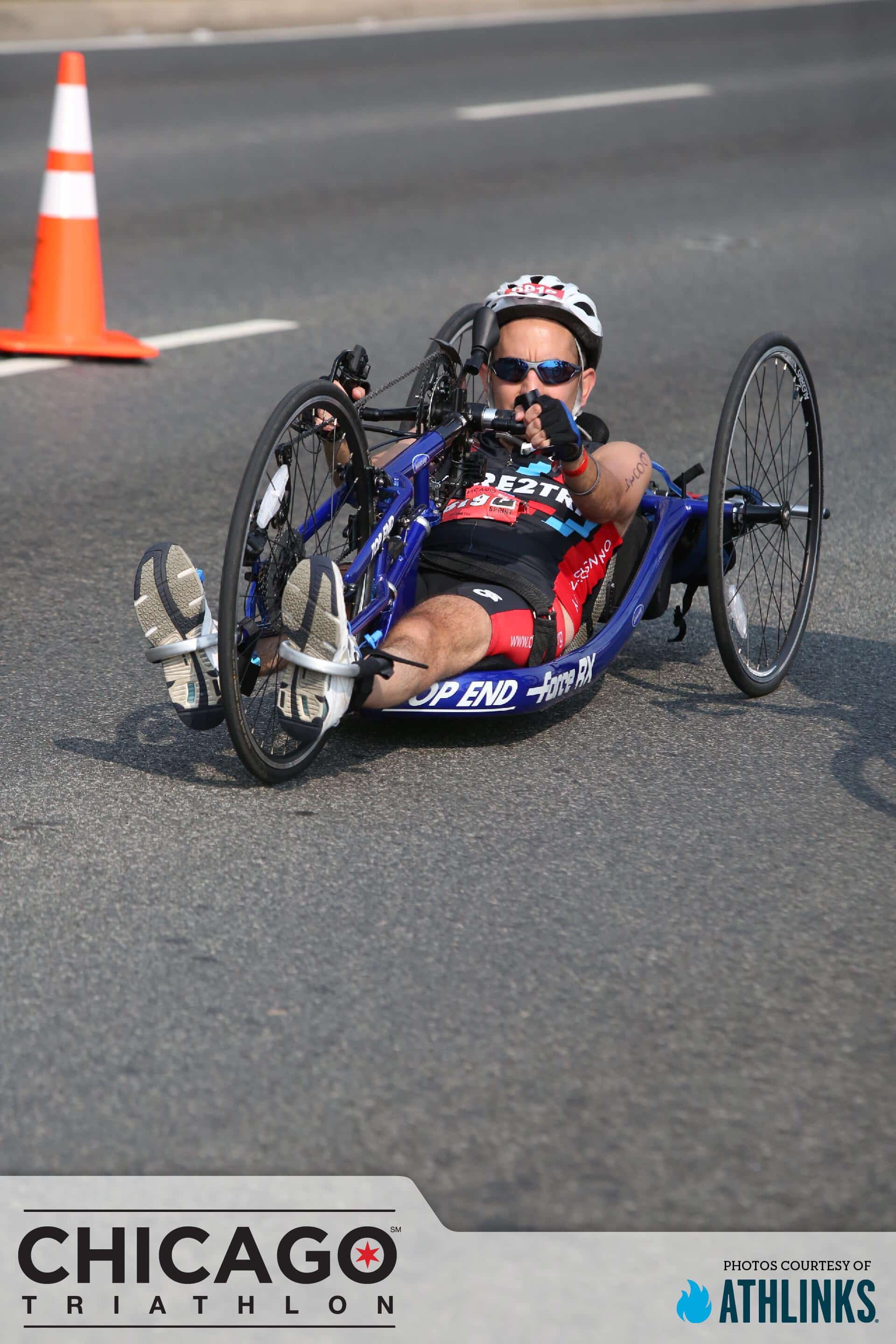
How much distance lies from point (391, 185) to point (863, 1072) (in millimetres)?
9612

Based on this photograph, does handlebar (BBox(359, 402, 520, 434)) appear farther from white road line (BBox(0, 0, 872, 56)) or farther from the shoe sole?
white road line (BBox(0, 0, 872, 56))

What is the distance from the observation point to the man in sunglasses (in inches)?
141

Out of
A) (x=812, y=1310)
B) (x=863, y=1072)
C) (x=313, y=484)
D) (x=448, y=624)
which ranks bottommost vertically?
(x=812, y=1310)

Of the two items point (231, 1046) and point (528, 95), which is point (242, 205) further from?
point (231, 1046)

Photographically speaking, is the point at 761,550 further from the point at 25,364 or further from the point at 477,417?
the point at 25,364

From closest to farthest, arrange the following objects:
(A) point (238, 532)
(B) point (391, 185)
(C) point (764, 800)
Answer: (A) point (238, 532) → (C) point (764, 800) → (B) point (391, 185)

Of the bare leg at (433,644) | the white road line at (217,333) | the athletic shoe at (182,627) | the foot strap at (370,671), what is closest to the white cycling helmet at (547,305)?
the bare leg at (433,644)

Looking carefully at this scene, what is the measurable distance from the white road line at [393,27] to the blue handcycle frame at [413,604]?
13156 millimetres

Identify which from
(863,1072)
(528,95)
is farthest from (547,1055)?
(528,95)

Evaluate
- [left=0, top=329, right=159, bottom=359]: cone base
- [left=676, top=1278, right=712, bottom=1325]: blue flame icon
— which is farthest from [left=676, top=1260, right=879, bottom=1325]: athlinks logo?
[left=0, top=329, right=159, bottom=359]: cone base

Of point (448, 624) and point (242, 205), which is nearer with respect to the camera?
point (448, 624)

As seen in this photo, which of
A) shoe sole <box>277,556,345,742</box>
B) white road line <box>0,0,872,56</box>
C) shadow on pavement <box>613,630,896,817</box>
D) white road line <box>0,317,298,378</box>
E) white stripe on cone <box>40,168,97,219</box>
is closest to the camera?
shoe sole <box>277,556,345,742</box>

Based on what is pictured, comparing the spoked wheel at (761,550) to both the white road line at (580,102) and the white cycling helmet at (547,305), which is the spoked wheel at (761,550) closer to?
the white cycling helmet at (547,305)

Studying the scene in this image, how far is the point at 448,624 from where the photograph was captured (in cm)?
396
